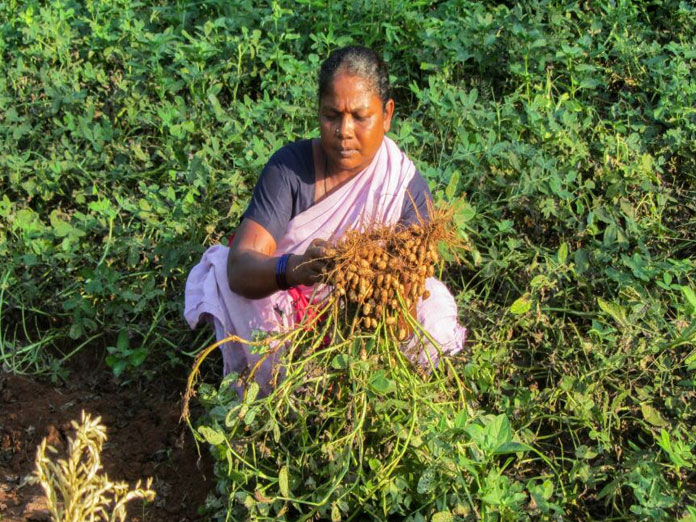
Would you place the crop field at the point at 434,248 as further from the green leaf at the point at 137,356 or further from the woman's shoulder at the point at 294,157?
the woman's shoulder at the point at 294,157

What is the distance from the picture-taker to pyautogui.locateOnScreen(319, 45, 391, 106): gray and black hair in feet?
9.95

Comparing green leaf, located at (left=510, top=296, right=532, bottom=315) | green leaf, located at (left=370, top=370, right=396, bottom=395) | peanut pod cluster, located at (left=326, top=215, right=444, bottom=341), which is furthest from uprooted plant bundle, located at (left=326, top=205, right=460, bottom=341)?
green leaf, located at (left=510, top=296, right=532, bottom=315)

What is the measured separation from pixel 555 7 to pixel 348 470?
312 centimetres

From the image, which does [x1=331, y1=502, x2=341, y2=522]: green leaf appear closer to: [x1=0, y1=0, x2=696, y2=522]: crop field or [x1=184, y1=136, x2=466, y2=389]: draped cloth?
[x1=0, y1=0, x2=696, y2=522]: crop field

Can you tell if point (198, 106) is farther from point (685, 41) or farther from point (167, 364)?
point (685, 41)

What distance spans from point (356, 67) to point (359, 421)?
1.13 metres

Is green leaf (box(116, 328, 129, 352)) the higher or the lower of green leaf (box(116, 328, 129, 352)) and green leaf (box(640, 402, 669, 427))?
the lower

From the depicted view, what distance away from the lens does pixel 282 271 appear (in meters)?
2.79

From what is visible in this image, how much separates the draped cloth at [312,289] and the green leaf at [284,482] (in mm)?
452

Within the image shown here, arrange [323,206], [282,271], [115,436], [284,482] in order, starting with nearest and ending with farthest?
[284,482] < [282,271] < [323,206] < [115,436]

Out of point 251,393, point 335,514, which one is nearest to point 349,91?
point 251,393

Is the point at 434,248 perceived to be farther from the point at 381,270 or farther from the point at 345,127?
the point at 345,127

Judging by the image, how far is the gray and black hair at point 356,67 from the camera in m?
3.03

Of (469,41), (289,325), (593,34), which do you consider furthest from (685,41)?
(289,325)
